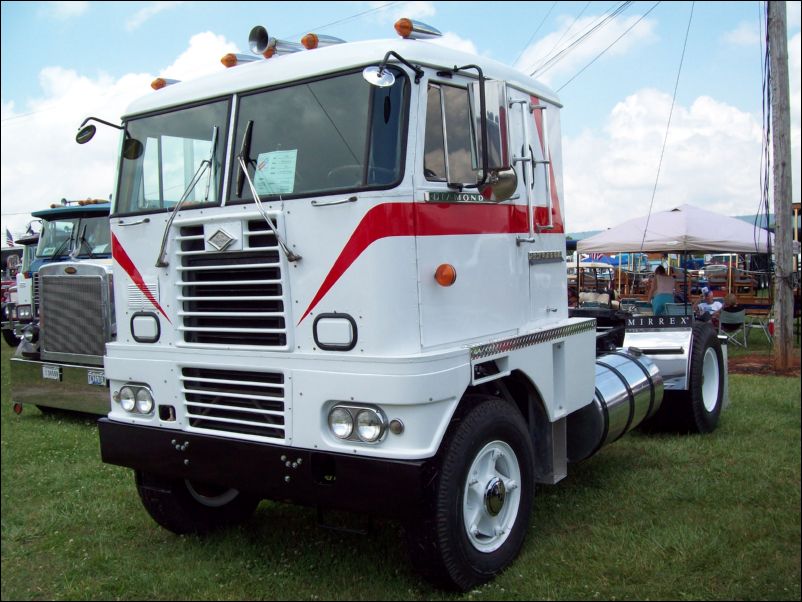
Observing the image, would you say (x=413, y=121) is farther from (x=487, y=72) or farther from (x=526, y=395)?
(x=526, y=395)

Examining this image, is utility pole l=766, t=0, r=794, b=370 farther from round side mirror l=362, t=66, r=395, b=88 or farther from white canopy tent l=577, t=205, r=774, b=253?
round side mirror l=362, t=66, r=395, b=88

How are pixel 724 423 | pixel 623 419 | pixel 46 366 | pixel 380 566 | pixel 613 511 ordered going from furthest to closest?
→ pixel 46 366 → pixel 724 423 → pixel 623 419 → pixel 613 511 → pixel 380 566

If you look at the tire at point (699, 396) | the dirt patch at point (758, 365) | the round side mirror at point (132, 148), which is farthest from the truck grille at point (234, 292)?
the dirt patch at point (758, 365)

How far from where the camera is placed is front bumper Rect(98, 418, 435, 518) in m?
3.54

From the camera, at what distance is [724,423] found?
7.86 meters

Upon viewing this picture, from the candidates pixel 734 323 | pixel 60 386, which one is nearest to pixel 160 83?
pixel 60 386

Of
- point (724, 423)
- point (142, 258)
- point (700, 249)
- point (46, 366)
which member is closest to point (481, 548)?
point (142, 258)

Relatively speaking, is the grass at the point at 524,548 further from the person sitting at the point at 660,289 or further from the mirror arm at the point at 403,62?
the person sitting at the point at 660,289

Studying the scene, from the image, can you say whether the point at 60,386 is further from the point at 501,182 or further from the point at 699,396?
the point at 699,396

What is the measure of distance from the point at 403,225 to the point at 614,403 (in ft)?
9.18

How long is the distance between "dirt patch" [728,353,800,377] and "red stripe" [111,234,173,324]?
384 inches

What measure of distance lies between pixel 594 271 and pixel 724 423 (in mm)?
2873

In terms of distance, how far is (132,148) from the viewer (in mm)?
4703

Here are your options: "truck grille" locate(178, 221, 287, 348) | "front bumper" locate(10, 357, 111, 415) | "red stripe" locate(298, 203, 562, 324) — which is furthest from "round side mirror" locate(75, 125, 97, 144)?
"front bumper" locate(10, 357, 111, 415)
